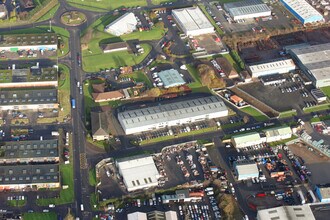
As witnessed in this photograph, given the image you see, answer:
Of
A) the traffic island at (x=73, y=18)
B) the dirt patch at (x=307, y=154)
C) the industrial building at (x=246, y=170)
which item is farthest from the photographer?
the traffic island at (x=73, y=18)

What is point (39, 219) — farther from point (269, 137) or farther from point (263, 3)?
point (263, 3)

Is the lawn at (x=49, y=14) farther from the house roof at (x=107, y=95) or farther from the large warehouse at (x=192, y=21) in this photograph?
the house roof at (x=107, y=95)

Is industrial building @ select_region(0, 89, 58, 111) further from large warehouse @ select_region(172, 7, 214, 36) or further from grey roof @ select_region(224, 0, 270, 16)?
grey roof @ select_region(224, 0, 270, 16)

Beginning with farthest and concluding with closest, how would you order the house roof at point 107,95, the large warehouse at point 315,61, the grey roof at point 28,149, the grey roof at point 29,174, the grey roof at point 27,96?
the large warehouse at point 315,61, the house roof at point 107,95, the grey roof at point 27,96, the grey roof at point 28,149, the grey roof at point 29,174

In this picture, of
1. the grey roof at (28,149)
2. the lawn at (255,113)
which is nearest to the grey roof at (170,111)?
the lawn at (255,113)

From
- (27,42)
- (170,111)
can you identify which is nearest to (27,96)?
(27,42)

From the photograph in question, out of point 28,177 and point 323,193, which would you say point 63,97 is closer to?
point 28,177

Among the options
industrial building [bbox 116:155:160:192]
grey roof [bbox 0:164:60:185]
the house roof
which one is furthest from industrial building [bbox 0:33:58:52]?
industrial building [bbox 116:155:160:192]
